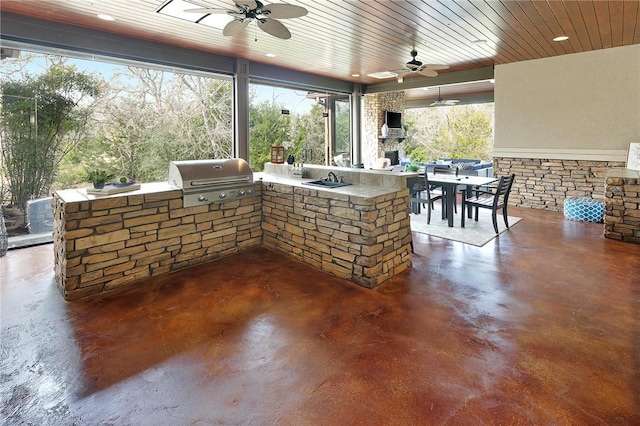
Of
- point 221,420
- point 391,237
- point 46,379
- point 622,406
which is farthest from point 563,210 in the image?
point 46,379

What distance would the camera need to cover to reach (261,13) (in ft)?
9.87

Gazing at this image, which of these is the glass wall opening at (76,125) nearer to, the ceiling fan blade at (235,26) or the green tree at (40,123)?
the green tree at (40,123)

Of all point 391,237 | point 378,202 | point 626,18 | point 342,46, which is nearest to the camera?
point 378,202

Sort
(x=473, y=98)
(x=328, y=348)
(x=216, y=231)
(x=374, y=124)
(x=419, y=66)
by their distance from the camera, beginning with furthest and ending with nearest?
(x=473, y=98) → (x=374, y=124) → (x=419, y=66) → (x=216, y=231) → (x=328, y=348)

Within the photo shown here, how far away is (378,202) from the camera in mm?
3383

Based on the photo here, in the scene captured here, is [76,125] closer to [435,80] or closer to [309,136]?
[309,136]

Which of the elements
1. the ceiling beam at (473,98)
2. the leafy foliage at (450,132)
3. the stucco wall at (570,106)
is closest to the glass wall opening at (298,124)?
the stucco wall at (570,106)

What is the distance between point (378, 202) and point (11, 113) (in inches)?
175

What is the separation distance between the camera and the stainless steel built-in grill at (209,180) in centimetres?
378

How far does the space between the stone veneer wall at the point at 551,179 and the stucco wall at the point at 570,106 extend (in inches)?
5.5

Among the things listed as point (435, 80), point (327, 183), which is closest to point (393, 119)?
point (435, 80)

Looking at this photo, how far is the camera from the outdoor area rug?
16.2 feet

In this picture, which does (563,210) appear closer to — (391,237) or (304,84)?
(391,237)

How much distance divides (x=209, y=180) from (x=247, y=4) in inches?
69.8
